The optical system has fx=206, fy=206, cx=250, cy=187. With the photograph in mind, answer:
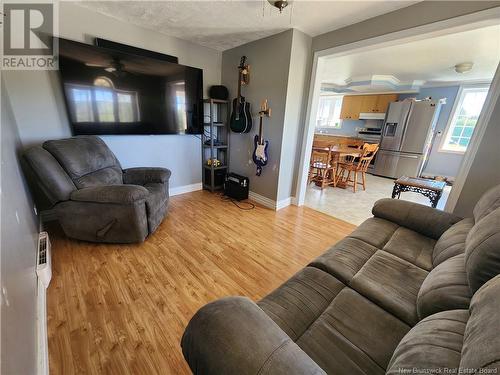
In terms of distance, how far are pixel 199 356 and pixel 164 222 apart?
2.06 metres

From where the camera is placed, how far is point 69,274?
1.61 m

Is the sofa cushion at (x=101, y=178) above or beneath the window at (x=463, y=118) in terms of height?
beneath

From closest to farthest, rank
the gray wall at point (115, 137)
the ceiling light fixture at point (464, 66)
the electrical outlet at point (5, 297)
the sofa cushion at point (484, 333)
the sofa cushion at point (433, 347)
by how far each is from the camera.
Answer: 1. the sofa cushion at point (484, 333)
2. the sofa cushion at point (433, 347)
3. the electrical outlet at point (5, 297)
4. the gray wall at point (115, 137)
5. the ceiling light fixture at point (464, 66)

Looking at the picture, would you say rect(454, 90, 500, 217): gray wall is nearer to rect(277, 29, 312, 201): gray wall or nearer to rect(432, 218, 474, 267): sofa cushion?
rect(432, 218, 474, 267): sofa cushion

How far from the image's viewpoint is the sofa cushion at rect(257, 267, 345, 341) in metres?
0.83

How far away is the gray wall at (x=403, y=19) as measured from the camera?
1661 mm

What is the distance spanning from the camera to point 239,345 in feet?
1.95

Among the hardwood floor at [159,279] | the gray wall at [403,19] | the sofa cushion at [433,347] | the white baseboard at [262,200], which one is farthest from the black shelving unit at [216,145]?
the sofa cushion at [433,347]

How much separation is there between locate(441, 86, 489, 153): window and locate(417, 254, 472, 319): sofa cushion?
545 centimetres

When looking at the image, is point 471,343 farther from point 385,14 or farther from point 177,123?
point 177,123

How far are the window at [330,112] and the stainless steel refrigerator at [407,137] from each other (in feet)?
5.91

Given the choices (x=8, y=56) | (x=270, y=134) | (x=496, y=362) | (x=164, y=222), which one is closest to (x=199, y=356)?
(x=496, y=362)

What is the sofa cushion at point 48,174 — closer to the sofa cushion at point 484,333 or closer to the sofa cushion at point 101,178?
the sofa cushion at point 101,178

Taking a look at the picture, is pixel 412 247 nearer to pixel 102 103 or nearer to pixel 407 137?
pixel 102 103
